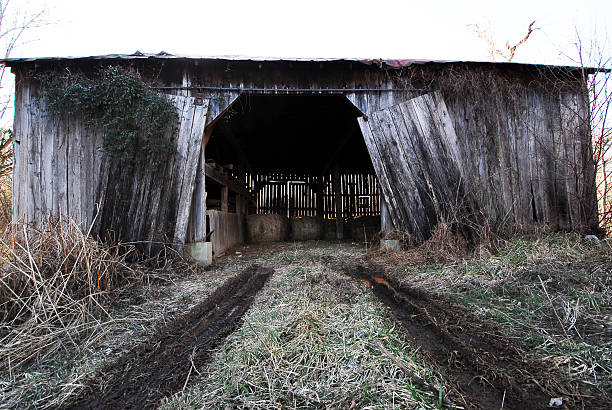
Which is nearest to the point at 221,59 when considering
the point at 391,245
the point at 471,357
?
the point at 391,245

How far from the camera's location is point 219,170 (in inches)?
274

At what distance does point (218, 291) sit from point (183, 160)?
2.69 metres

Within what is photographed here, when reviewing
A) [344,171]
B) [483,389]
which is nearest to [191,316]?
[483,389]

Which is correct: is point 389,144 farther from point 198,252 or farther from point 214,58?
point 198,252

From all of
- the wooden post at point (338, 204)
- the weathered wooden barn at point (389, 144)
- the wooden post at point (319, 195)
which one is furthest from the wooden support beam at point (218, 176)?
the wooden post at point (319, 195)

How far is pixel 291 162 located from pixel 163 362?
11097mm

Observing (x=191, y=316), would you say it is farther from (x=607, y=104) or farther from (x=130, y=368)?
(x=607, y=104)

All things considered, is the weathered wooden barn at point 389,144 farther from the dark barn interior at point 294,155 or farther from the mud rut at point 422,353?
the mud rut at point 422,353

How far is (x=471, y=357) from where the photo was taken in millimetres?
1669

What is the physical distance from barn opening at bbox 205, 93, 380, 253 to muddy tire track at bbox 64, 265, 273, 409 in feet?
11.6

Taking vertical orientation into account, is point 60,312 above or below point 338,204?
below

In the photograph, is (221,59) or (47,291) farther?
(221,59)

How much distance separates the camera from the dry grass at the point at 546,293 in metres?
1.58

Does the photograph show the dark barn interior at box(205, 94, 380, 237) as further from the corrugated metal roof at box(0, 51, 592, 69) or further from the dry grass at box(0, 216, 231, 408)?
the dry grass at box(0, 216, 231, 408)
